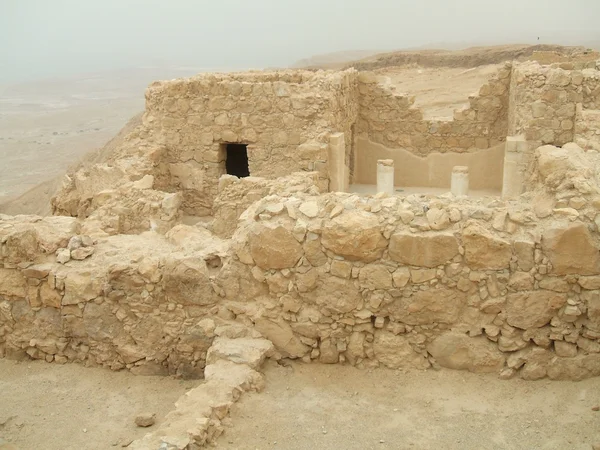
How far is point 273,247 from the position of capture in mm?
4168

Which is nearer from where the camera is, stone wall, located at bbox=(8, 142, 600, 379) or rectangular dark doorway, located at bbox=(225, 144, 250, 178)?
stone wall, located at bbox=(8, 142, 600, 379)

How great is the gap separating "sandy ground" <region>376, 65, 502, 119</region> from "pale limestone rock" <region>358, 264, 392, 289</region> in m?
12.7

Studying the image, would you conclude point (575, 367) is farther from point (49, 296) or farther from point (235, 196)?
point (235, 196)

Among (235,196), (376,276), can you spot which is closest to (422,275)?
(376,276)

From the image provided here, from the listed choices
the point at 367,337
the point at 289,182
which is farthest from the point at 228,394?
the point at 289,182

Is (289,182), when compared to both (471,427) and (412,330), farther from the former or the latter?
(471,427)

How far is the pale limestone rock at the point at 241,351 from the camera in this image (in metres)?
4.05

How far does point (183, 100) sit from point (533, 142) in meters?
5.36

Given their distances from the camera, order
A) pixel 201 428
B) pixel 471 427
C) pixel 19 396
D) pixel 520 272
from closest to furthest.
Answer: pixel 201 428 → pixel 471 427 → pixel 520 272 → pixel 19 396

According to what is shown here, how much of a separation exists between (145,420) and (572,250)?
9.86 ft

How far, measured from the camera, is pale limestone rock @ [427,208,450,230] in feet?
13.0

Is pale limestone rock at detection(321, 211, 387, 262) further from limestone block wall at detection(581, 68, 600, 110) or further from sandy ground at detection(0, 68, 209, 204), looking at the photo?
sandy ground at detection(0, 68, 209, 204)

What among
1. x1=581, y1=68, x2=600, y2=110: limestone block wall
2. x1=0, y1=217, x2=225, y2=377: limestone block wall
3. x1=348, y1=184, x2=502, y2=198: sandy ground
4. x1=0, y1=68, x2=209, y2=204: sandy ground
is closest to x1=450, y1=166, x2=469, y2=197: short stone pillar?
x1=348, y1=184, x2=502, y2=198: sandy ground

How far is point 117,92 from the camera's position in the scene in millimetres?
50562
